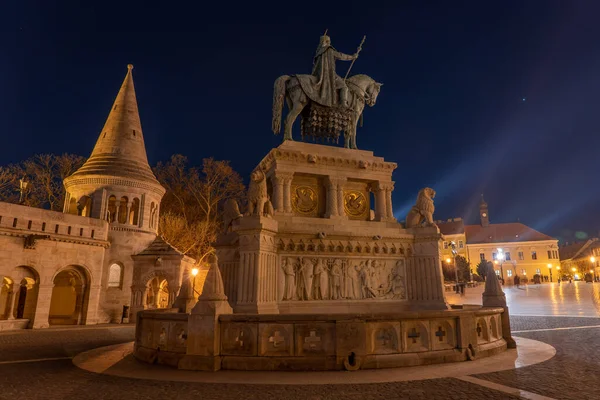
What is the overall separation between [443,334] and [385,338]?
1260 millimetres

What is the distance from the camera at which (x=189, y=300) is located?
447 inches

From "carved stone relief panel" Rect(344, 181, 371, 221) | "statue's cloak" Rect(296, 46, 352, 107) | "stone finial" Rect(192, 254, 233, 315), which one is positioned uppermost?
"statue's cloak" Rect(296, 46, 352, 107)

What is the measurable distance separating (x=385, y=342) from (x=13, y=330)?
69.9ft

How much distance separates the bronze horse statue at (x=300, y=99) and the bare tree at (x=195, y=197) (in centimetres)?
2502

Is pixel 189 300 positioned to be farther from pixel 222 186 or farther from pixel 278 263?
pixel 222 186

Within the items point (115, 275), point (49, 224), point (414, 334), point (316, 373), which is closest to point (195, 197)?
point (115, 275)

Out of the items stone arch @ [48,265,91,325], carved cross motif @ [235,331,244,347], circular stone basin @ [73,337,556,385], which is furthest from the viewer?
stone arch @ [48,265,91,325]

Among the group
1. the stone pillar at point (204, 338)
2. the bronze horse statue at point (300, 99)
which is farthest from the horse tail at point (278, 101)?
the stone pillar at point (204, 338)

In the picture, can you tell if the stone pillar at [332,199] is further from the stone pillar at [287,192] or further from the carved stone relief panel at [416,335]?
the carved stone relief panel at [416,335]

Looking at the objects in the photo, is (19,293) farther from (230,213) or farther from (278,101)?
(278,101)

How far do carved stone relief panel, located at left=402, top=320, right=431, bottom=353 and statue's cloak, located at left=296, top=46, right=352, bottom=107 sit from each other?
8746 mm

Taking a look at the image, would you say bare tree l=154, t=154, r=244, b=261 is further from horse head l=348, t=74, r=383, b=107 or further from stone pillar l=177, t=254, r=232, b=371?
stone pillar l=177, t=254, r=232, b=371

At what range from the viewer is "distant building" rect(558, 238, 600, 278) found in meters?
82.6

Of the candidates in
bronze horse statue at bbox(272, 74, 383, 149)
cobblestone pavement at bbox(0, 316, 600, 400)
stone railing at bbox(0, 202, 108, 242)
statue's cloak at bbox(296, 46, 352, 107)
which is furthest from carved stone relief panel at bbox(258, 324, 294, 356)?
stone railing at bbox(0, 202, 108, 242)
